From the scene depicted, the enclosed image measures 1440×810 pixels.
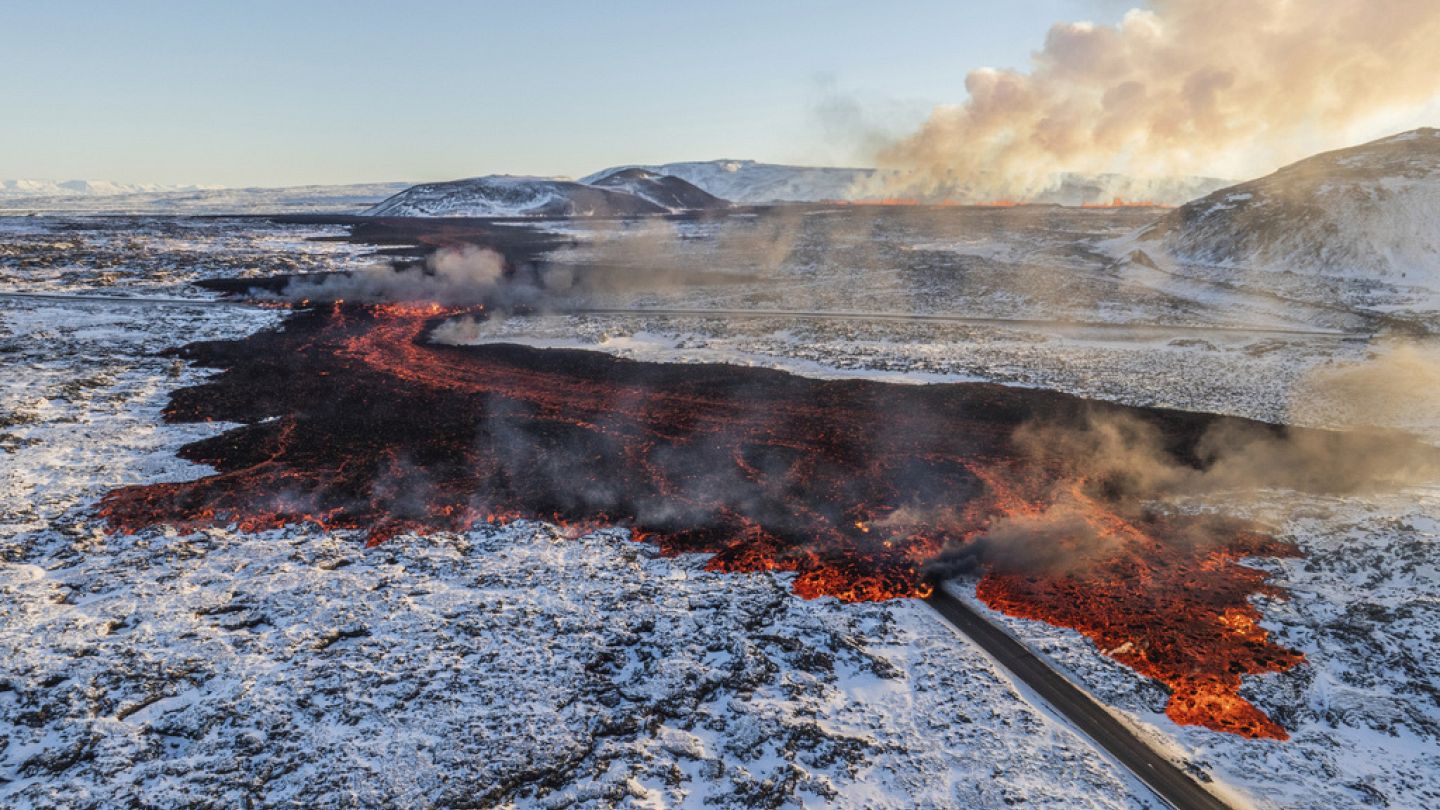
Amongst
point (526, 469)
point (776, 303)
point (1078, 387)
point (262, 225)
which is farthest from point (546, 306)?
point (262, 225)

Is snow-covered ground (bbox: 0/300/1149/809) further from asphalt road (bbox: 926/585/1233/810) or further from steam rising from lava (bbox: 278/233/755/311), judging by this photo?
steam rising from lava (bbox: 278/233/755/311)

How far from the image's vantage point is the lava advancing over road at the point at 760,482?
472 inches

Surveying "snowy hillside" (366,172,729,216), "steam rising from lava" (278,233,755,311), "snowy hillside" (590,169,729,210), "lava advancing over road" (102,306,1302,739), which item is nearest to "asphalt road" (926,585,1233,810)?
"lava advancing over road" (102,306,1302,739)

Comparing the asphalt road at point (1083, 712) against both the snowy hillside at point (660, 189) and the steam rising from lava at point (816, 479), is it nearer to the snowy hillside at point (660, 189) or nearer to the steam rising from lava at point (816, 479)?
the steam rising from lava at point (816, 479)

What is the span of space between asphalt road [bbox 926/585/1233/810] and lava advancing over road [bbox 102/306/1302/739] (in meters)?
0.74

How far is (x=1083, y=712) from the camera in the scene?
9617mm

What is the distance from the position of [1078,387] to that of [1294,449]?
6.77m

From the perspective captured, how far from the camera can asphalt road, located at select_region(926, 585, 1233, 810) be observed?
8.39 metres

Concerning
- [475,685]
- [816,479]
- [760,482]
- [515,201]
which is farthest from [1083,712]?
[515,201]

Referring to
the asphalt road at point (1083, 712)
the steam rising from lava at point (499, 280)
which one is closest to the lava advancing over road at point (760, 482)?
the asphalt road at point (1083, 712)

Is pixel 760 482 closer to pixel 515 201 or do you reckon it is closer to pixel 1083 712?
pixel 1083 712

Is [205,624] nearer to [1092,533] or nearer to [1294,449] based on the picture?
[1092,533]

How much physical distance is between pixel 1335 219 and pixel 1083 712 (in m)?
54.0

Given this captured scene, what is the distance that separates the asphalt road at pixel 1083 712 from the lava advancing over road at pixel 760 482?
2.41ft
